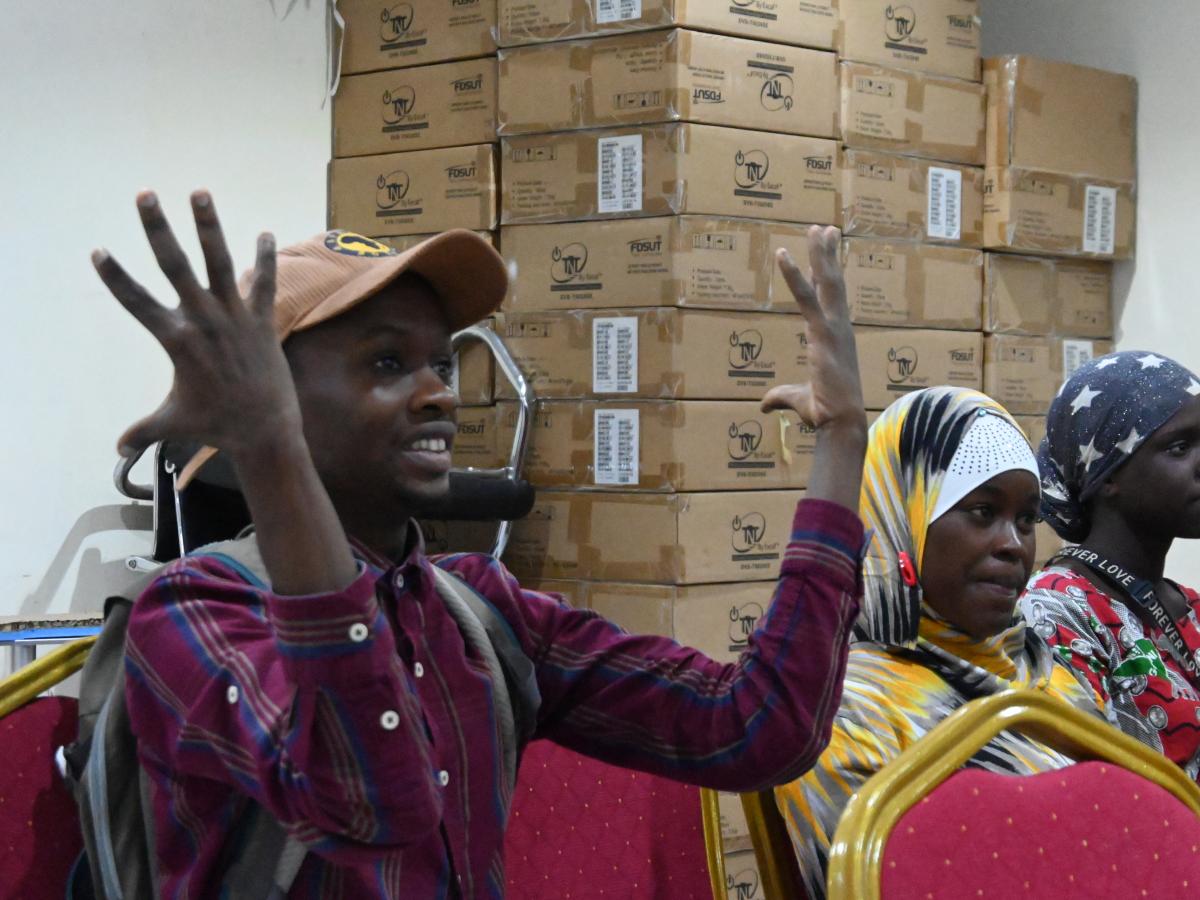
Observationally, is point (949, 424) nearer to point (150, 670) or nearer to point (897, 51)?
point (150, 670)

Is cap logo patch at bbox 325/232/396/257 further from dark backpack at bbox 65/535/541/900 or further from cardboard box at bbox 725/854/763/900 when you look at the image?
cardboard box at bbox 725/854/763/900

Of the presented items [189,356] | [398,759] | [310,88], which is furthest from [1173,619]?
[310,88]

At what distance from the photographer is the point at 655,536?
292 cm

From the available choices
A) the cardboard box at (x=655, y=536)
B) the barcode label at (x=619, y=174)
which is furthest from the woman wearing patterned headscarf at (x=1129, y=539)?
the barcode label at (x=619, y=174)

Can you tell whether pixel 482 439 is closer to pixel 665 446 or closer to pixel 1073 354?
pixel 665 446

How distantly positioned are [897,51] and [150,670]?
279 cm

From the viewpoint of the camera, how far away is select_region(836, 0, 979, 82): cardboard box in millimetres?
3223

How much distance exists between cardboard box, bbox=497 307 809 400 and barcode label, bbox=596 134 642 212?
22 cm

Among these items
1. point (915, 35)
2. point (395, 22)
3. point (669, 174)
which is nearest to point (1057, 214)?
point (915, 35)

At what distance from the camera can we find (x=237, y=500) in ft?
9.17

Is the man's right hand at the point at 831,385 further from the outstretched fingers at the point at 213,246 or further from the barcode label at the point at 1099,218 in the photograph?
the barcode label at the point at 1099,218

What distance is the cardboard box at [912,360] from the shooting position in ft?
10.6

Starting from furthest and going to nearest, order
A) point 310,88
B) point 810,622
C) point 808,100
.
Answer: point 310,88
point 808,100
point 810,622

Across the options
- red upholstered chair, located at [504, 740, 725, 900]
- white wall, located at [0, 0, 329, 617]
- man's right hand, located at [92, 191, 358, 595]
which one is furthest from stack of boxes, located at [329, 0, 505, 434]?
man's right hand, located at [92, 191, 358, 595]
